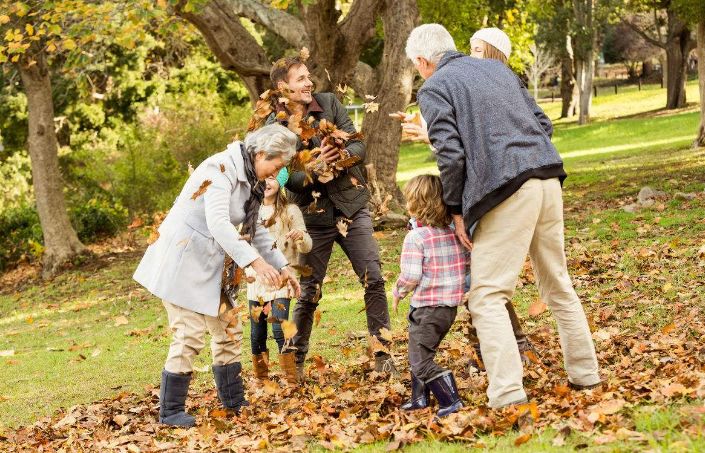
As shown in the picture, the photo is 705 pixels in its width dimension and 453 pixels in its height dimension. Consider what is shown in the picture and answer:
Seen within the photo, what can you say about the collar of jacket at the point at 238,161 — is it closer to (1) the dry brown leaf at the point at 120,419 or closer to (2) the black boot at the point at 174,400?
(2) the black boot at the point at 174,400

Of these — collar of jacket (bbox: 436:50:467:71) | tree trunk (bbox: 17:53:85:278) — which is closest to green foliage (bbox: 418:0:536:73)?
tree trunk (bbox: 17:53:85:278)

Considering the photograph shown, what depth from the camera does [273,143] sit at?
5977 millimetres

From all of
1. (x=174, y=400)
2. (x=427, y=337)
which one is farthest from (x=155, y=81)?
(x=427, y=337)

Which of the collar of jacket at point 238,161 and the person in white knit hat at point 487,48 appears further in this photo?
the collar of jacket at point 238,161

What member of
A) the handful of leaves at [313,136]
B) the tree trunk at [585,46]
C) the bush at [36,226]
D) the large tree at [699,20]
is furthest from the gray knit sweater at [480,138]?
the tree trunk at [585,46]

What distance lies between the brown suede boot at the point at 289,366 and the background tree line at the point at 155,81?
86.4 inches

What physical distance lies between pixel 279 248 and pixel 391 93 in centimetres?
961

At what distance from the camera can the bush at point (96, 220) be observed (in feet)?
71.2

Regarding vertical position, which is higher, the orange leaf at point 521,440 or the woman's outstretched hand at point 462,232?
the woman's outstretched hand at point 462,232

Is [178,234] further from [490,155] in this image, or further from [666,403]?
[666,403]

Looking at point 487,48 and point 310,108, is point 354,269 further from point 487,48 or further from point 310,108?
point 487,48

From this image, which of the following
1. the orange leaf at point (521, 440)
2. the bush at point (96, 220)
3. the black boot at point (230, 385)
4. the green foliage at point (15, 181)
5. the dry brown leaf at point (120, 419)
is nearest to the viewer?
the orange leaf at point (521, 440)

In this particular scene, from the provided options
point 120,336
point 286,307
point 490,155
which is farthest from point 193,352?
point 120,336

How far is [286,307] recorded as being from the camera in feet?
24.0
